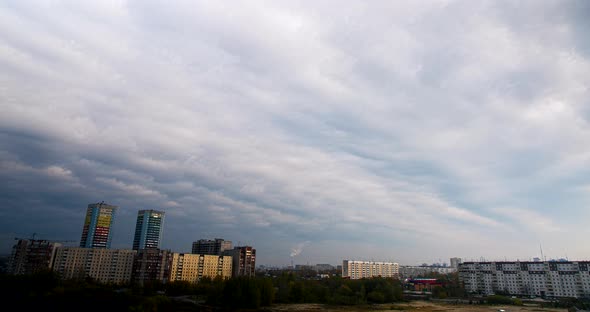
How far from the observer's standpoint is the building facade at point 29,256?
83.2 meters

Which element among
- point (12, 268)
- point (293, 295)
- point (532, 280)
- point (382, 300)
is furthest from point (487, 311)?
point (12, 268)

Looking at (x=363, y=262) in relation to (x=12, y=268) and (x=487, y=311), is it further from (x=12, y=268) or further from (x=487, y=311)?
(x=12, y=268)

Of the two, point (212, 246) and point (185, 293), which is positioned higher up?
point (212, 246)

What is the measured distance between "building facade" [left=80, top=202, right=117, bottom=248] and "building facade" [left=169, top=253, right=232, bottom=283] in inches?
2379

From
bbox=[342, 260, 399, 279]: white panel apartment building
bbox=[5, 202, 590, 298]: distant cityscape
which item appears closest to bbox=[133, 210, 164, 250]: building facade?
bbox=[5, 202, 590, 298]: distant cityscape

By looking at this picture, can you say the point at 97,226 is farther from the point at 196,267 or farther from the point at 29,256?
the point at 196,267

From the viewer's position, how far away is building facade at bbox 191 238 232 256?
124550mm

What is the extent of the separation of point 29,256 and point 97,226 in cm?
5866

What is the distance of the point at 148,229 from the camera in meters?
153

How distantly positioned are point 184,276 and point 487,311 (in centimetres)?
7266

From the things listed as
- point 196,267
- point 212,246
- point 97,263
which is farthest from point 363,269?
point 97,263

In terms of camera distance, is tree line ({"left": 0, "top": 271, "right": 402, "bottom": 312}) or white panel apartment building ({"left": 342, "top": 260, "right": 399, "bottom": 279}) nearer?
tree line ({"left": 0, "top": 271, "right": 402, "bottom": 312})

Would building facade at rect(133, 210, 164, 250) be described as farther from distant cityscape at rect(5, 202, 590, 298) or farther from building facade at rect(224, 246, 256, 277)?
building facade at rect(224, 246, 256, 277)

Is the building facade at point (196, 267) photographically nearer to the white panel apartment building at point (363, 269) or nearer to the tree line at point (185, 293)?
the tree line at point (185, 293)
